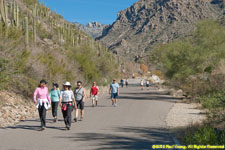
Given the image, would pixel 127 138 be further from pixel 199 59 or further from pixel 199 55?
pixel 199 55

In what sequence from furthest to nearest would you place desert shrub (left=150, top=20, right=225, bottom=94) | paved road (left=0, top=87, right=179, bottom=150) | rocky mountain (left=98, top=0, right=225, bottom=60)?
rocky mountain (left=98, top=0, right=225, bottom=60), desert shrub (left=150, top=20, right=225, bottom=94), paved road (left=0, top=87, right=179, bottom=150)

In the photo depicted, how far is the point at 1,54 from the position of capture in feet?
53.4

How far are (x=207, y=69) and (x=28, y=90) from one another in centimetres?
1331

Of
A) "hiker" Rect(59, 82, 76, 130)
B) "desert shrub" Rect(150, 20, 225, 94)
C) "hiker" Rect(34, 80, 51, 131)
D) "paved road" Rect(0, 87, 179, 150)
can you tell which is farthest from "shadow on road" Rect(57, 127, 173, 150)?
"desert shrub" Rect(150, 20, 225, 94)

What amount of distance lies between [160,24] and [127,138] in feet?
511

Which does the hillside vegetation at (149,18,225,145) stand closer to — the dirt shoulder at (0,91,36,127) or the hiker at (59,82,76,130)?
the dirt shoulder at (0,91,36,127)

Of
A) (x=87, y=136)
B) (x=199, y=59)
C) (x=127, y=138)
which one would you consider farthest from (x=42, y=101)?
(x=199, y=59)

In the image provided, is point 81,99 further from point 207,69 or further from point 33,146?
point 207,69

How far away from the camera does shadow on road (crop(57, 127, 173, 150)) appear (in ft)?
27.5

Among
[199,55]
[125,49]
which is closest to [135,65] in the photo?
[125,49]

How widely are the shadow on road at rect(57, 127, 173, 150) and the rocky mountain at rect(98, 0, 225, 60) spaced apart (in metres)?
116

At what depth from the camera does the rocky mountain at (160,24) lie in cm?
13950

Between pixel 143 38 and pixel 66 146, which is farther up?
pixel 143 38

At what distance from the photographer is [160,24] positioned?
161m
